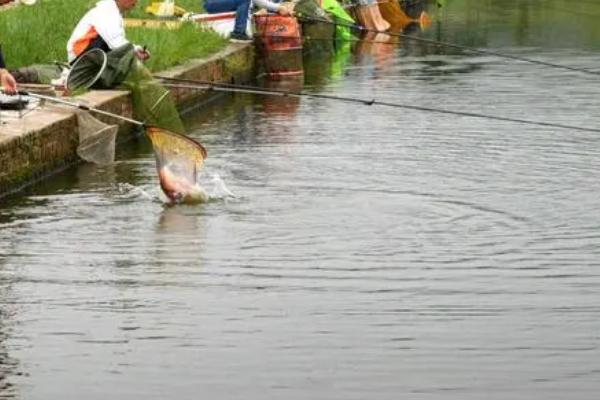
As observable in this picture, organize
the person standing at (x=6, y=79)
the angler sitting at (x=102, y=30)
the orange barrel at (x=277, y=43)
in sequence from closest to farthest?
the person standing at (x=6, y=79)
the angler sitting at (x=102, y=30)
the orange barrel at (x=277, y=43)

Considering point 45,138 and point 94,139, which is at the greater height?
point 45,138

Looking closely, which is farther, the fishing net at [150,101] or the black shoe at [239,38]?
the black shoe at [239,38]

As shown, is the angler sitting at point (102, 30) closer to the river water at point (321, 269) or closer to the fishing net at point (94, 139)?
the river water at point (321, 269)

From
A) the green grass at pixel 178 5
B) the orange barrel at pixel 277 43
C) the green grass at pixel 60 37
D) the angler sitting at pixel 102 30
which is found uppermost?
the angler sitting at pixel 102 30

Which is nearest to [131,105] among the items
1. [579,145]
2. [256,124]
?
[256,124]

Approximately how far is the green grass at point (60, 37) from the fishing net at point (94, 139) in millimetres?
2785

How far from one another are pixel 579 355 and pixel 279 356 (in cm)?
143

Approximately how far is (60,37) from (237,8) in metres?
4.75

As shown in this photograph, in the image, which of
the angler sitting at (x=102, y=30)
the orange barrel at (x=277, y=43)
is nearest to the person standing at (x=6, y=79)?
the angler sitting at (x=102, y=30)

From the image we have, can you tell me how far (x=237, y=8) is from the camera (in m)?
23.8

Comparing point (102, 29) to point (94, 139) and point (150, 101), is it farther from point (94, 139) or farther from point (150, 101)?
point (94, 139)

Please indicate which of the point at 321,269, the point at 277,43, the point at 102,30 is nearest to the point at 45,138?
the point at 102,30

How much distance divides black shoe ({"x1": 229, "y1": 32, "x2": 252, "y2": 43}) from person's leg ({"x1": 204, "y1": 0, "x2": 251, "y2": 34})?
0.06m

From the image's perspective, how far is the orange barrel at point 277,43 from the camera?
23.9 m
